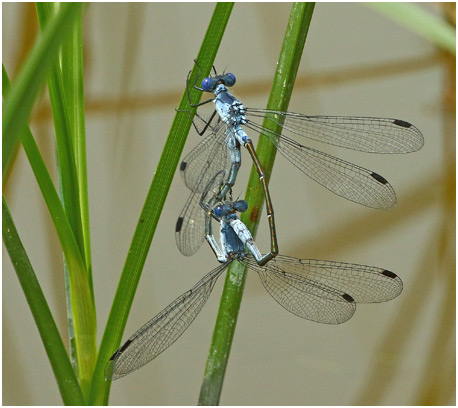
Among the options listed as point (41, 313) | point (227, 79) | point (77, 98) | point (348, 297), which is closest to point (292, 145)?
point (227, 79)

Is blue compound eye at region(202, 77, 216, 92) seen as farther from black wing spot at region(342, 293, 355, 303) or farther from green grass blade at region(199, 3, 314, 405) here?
black wing spot at region(342, 293, 355, 303)

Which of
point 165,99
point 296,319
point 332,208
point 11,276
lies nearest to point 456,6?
point 332,208

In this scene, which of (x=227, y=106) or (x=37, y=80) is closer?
(x=37, y=80)

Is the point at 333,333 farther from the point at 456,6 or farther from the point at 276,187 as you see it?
the point at 456,6

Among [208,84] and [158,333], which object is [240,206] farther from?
[158,333]

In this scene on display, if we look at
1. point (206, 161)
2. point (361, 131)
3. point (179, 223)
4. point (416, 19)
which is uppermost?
point (416, 19)

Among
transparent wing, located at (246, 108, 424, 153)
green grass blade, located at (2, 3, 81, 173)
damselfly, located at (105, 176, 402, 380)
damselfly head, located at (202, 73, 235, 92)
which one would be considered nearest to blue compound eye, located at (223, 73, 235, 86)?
damselfly head, located at (202, 73, 235, 92)
